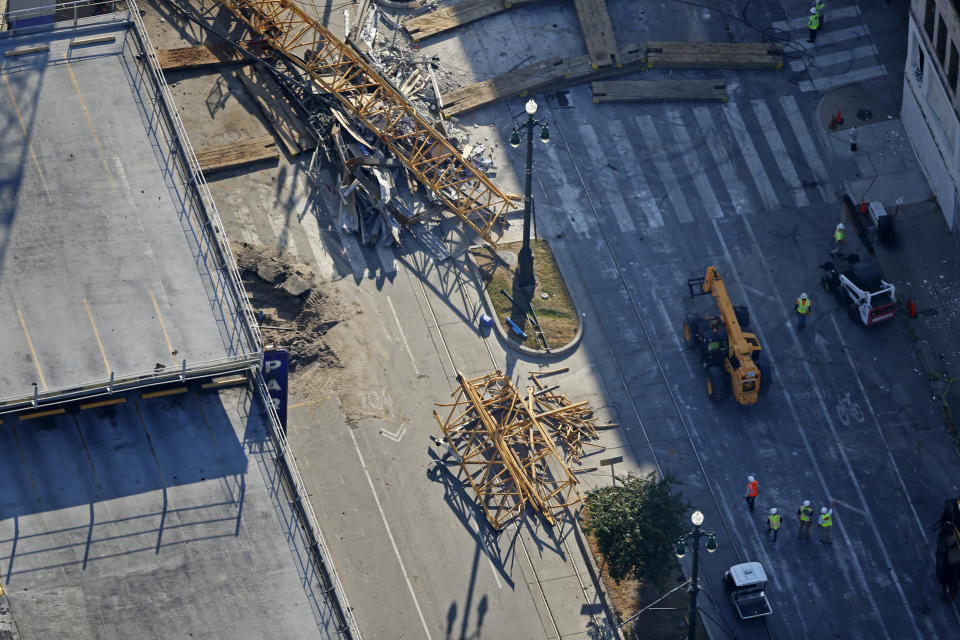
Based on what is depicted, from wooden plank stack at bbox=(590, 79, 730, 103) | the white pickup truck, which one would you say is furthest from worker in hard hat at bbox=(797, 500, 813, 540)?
wooden plank stack at bbox=(590, 79, 730, 103)

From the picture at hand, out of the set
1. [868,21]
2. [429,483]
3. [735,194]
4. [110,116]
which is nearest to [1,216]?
[110,116]

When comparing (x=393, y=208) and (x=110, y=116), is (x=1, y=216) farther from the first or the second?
(x=393, y=208)

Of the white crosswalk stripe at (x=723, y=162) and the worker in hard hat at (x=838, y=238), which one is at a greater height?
the white crosswalk stripe at (x=723, y=162)

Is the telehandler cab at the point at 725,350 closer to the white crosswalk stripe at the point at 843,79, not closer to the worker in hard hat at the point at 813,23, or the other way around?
the white crosswalk stripe at the point at 843,79

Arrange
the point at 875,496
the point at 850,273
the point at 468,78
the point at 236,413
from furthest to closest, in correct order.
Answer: the point at 468,78 → the point at 850,273 → the point at 875,496 → the point at 236,413

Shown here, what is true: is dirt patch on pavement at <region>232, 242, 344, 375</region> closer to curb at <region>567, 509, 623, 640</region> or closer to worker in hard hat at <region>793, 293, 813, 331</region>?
curb at <region>567, 509, 623, 640</region>

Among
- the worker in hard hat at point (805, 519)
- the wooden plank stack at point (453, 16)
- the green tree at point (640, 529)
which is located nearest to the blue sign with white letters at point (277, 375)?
the green tree at point (640, 529)

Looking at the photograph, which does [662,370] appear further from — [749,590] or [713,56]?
[713,56]

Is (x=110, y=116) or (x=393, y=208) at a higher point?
(x=110, y=116)
